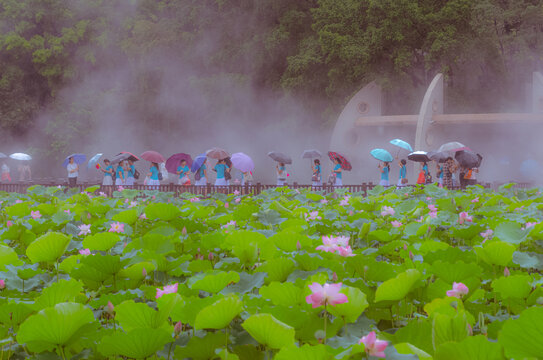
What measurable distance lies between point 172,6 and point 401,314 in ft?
80.0

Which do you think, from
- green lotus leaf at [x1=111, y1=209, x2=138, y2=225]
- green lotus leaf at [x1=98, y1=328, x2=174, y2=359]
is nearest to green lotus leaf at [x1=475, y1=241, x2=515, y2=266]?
green lotus leaf at [x1=98, y1=328, x2=174, y2=359]

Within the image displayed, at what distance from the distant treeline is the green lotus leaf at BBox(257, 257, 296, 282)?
1763 centimetres

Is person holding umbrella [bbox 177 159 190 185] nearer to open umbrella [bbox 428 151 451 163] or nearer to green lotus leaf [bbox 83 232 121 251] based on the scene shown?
open umbrella [bbox 428 151 451 163]

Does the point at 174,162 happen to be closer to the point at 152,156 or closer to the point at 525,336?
the point at 152,156

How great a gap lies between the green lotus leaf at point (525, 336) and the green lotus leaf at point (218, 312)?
465 millimetres

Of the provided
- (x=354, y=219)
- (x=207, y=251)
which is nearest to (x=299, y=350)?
(x=207, y=251)

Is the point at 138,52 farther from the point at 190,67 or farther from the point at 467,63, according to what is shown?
the point at 467,63

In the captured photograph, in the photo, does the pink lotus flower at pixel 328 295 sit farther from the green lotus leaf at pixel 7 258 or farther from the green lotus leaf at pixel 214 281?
the green lotus leaf at pixel 7 258

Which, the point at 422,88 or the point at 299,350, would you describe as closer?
the point at 299,350

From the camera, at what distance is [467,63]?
19641 mm

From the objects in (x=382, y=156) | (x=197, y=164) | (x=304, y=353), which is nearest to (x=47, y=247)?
(x=304, y=353)

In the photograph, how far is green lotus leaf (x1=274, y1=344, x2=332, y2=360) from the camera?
87 cm

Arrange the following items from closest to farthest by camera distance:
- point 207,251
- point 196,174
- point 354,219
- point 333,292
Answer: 1. point 333,292
2. point 207,251
3. point 354,219
4. point 196,174

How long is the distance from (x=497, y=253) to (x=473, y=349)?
3.02ft
